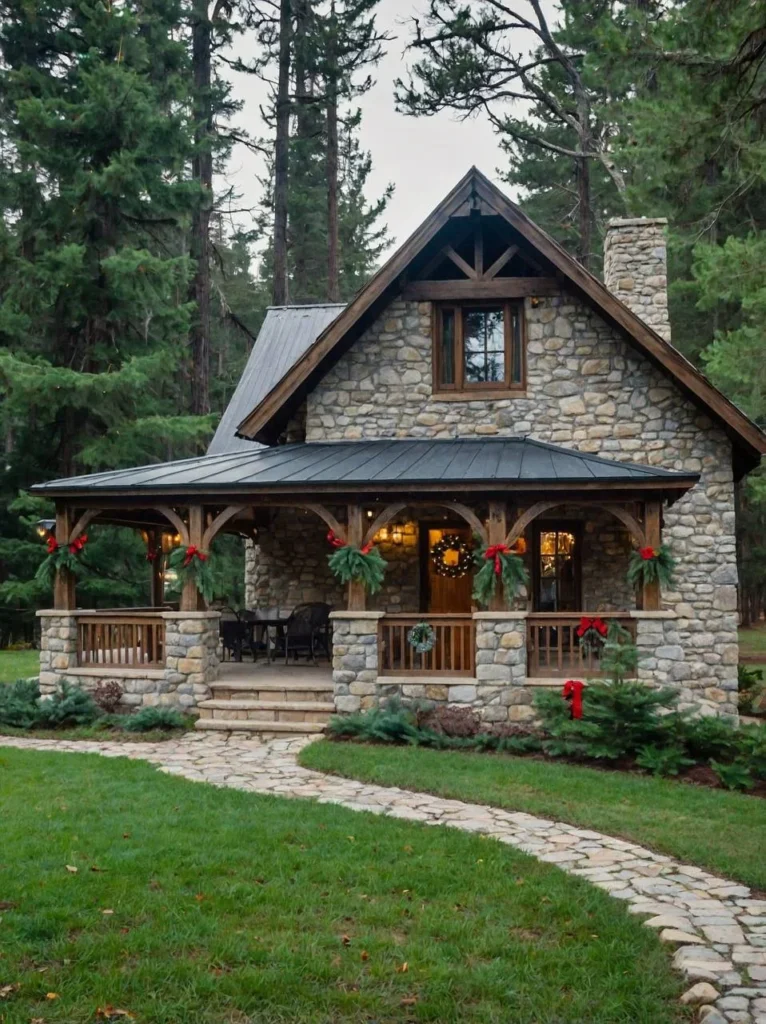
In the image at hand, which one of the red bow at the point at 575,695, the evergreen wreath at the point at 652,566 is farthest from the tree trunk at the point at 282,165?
the red bow at the point at 575,695

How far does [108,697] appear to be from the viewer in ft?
37.0

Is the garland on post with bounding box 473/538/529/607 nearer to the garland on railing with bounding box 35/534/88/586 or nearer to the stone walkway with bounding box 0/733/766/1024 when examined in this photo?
the stone walkway with bounding box 0/733/766/1024

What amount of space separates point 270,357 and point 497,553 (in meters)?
8.07

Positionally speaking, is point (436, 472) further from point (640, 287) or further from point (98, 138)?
point (98, 138)

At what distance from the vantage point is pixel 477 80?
65.0ft

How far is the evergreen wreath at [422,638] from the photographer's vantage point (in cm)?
1078

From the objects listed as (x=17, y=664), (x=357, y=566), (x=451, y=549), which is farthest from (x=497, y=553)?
(x=17, y=664)

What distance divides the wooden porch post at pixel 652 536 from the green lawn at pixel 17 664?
9.28 meters

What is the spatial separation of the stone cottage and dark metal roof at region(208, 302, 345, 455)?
1.87 m

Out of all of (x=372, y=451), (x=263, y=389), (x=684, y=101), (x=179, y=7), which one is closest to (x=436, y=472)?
(x=372, y=451)

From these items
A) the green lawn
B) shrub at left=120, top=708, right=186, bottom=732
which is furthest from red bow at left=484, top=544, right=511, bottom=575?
the green lawn

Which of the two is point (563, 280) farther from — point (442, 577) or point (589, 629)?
point (589, 629)

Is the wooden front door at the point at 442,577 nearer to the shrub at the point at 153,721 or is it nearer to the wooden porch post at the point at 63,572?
the shrub at the point at 153,721

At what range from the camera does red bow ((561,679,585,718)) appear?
9.87 meters
